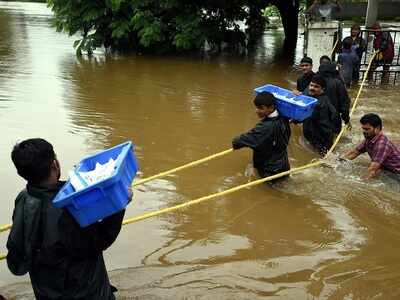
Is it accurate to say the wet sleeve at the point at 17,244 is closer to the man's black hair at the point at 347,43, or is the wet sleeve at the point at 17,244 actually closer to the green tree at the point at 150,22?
the man's black hair at the point at 347,43

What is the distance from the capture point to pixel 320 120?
6836mm

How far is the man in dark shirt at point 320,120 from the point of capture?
6.70 m

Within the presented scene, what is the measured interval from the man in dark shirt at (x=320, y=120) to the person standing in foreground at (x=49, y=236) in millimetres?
4798

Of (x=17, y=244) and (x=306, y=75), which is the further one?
(x=306, y=75)

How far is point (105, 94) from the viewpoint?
10.4 m

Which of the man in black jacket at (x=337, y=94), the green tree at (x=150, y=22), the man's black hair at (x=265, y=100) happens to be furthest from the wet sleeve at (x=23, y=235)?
the green tree at (x=150, y=22)

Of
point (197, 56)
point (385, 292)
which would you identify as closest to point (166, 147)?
point (385, 292)

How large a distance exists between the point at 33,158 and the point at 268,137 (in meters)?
3.36

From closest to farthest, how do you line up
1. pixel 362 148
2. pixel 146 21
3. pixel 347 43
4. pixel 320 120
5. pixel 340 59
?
pixel 362 148 < pixel 320 120 < pixel 347 43 < pixel 340 59 < pixel 146 21

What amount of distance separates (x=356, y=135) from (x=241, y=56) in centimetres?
815

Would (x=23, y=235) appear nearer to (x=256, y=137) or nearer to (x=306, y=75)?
(x=256, y=137)

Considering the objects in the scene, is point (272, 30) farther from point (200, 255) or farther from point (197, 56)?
point (200, 255)

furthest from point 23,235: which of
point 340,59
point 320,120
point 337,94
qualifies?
point 340,59

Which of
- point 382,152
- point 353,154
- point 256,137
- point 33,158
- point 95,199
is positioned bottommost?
point 353,154
